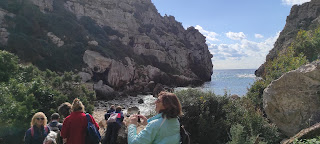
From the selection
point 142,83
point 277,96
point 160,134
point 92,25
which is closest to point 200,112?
point 277,96

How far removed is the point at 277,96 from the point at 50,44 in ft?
123

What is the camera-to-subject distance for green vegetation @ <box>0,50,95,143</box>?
7434mm

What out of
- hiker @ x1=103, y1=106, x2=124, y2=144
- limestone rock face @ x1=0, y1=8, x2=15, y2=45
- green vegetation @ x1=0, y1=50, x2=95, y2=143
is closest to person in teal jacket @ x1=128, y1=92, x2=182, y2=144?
hiker @ x1=103, y1=106, x2=124, y2=144

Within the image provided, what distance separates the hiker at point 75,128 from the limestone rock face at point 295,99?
5.97 metres

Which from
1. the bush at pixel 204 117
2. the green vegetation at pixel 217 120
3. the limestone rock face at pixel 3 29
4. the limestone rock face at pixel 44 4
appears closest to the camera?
the green vegetation at pixel 217 120

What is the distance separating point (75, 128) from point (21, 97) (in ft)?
20.7

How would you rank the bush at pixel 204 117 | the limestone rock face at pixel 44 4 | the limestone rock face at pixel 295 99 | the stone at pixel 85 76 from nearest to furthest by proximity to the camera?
1. the limestone rock face at pixel 295 99
2. the bush at pixel 204 117
3. the stone at pixel 85 76
4. the limestone rock face at pixel 44 4

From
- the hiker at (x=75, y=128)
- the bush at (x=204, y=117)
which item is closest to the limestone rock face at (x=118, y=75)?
the bush at (x=204, y=117)

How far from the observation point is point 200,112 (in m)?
6.73

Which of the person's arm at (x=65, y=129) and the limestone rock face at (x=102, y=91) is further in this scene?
the limestone rock face at (x=102, y=91)

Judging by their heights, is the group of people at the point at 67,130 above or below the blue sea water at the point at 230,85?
above

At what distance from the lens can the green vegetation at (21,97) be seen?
7434 mm

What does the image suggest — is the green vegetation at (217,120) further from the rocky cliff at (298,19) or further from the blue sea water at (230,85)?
the rocky cliff at (298,19)

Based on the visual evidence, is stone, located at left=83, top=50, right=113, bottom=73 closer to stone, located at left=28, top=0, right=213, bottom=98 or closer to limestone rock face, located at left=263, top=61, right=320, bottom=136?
stone, located at left=28, top=0, right=213, bottom=98
